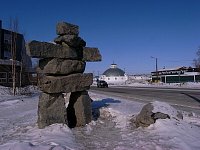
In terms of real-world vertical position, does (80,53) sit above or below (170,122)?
above

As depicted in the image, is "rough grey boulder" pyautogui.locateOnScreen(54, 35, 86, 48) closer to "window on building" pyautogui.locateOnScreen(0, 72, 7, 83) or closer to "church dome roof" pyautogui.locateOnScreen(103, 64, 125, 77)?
"window on building" pyautogui.locateOnScreen(0, 72, 7, 83)

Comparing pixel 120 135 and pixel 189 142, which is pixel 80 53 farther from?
pixel 189 142

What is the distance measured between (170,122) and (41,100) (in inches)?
156

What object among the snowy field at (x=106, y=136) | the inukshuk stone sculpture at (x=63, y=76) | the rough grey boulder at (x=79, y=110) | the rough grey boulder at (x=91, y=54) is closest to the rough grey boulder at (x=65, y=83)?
the inukshuk stone sculpture at (x=63, y=76)

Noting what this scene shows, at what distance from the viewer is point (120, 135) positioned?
29.6 ft

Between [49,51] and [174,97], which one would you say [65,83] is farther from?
[174,97]

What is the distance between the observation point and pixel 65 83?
10.4m

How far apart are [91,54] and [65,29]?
135 cm

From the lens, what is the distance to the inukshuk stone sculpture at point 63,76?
32.7 feet

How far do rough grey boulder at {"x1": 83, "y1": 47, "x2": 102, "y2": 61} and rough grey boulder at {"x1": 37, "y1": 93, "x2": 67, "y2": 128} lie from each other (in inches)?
74.6

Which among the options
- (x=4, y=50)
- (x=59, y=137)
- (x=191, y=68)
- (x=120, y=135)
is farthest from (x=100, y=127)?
(x=191, y=68)

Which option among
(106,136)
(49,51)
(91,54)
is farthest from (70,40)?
(106,136)

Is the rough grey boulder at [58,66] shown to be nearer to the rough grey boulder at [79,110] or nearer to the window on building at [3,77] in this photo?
the rough grey boulder at [79,110]

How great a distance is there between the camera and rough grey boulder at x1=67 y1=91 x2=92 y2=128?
422 inches
